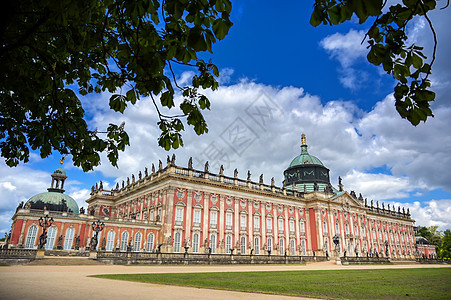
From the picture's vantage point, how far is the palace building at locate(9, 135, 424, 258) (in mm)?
37406

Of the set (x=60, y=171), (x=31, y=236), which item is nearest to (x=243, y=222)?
(x=31, y=236)

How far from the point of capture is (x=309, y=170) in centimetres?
6178

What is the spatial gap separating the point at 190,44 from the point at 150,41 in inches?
83.1

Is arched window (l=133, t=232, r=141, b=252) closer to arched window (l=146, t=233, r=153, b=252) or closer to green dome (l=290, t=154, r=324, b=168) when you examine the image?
arched window (l=146, t=233, r=153, b=252)

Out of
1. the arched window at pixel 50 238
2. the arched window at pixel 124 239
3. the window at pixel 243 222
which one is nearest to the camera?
the arched window at pixel 50 238

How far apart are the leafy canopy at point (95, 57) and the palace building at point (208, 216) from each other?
90.0 ft

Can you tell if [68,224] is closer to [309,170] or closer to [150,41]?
[150,41]

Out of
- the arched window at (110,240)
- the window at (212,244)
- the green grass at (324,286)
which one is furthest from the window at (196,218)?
the green grass at (324,286)

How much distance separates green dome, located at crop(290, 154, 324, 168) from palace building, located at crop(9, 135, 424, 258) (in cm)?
22

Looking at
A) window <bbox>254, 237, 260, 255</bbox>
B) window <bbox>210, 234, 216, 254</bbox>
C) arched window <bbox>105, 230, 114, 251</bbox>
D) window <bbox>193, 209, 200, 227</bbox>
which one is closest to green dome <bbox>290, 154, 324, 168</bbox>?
window <bbox>254, 237, 260, 255</bbox>

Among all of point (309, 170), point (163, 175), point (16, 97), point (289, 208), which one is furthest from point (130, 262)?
point (309, 170)

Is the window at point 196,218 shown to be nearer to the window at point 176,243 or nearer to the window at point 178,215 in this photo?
the window at point 178,215

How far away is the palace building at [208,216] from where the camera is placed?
123ft

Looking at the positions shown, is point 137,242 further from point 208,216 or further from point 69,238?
point 208,216
